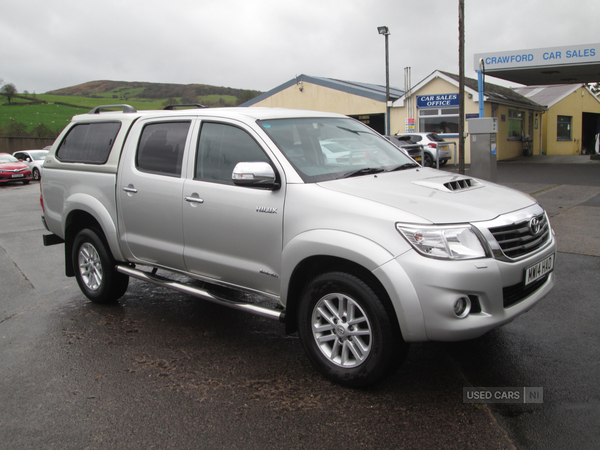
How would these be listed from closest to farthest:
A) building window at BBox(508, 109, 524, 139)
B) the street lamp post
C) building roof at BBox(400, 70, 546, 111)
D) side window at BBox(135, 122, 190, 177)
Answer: side window at BBox(135, 122, 190, 177) → building roof at BBox(400, 70, 546, 111) → building window at BBox(508, 109, 524, 139) → the street lamp post

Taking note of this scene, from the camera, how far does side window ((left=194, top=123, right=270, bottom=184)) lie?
3914 millimetres

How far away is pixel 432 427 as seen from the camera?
2.91 metres

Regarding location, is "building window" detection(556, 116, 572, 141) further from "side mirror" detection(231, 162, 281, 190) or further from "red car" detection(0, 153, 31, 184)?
"side mirror" detection(231, 162, 281, 190)

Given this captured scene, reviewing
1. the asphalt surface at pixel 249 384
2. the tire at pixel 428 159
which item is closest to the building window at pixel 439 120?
the tire at pixel 428 159

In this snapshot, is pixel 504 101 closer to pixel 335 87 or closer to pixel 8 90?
pixel 335 87

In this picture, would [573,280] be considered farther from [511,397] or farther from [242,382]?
[242,382]

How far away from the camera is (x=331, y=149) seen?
4.16 m

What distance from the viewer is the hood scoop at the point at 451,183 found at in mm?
3623

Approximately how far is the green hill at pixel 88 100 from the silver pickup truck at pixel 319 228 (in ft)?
97.0

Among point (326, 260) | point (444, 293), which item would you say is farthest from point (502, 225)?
point (326, 260)

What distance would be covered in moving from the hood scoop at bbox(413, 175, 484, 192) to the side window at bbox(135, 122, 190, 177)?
199 centimetres

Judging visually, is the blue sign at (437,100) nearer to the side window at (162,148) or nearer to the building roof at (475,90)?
the building roof at (475,90)

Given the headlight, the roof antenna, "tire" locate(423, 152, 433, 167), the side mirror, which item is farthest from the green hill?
the headlight

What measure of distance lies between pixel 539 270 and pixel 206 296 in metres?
2.42
